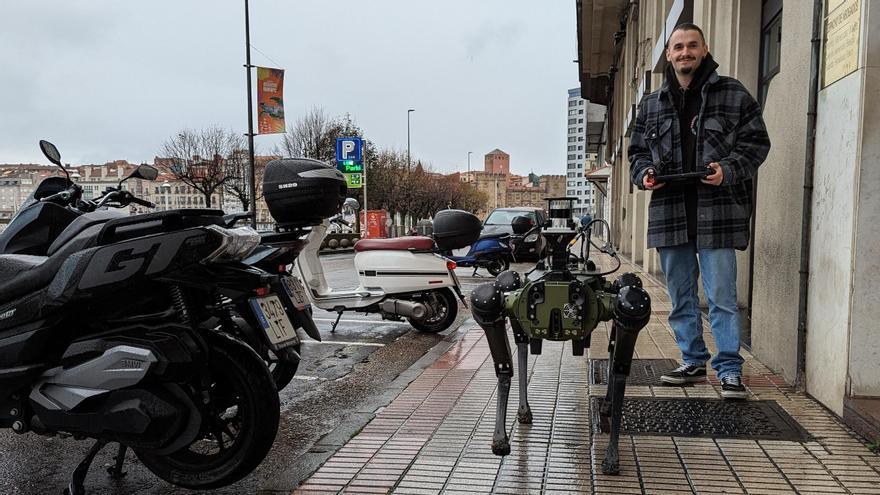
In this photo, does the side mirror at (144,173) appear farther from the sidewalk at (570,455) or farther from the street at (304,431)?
the sidewalk at (570,455)

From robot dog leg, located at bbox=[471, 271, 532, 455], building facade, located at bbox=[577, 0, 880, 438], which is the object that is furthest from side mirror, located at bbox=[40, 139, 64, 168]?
building facade, located at bbox=[577, 0, 880, 438]

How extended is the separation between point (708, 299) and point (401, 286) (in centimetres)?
368

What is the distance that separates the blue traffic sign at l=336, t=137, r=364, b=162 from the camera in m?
26.1

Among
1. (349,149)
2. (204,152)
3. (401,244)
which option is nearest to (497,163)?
(204,152)

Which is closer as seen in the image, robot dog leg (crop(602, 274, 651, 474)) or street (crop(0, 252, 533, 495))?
robot dog leg (crop(602, 274, 651, 474))

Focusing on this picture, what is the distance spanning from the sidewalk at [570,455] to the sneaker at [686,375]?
0.06m

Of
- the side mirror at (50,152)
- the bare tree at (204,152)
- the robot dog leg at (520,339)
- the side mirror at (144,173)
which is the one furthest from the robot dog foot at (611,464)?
the bare tree at (204,152)

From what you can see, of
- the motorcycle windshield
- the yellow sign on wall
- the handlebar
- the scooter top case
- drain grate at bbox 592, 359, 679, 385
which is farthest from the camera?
the scooter top case

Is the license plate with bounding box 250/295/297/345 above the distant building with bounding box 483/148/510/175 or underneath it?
underneath

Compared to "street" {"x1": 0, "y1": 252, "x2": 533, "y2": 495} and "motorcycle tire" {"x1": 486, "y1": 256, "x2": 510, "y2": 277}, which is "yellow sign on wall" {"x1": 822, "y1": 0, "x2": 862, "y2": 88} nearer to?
"street" {"x1": 0, "y1": 252, "x2": 533, "y2": 495}

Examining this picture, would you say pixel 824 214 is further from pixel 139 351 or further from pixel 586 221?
pixel 139 351

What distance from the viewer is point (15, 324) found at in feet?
9.95

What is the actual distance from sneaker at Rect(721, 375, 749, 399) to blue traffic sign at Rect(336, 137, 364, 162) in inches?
896

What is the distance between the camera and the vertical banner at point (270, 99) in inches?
909
